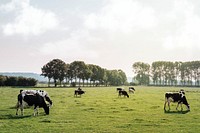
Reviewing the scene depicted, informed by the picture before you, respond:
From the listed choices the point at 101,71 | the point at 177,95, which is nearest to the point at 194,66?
the point at 101,71

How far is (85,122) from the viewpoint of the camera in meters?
21.6

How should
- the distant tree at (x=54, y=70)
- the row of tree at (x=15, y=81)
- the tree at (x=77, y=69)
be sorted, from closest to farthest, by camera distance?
the row of tree at (x=15, y=81), the distant tree at (x=54, y=70), the tree at (x=77, y=69)

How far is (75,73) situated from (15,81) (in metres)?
34.8

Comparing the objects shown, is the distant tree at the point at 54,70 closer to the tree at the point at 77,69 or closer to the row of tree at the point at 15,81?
the row of tree at the point at 15,81

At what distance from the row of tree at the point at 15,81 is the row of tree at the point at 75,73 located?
31.9 feet

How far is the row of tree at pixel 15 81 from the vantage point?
117 metres

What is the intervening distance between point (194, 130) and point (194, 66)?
185 meters

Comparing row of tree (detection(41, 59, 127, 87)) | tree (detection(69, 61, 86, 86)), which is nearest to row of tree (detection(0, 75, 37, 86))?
row of tree (detection(41, 59, 127, 87))

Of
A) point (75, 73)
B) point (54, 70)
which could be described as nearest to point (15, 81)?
point (54, 70)

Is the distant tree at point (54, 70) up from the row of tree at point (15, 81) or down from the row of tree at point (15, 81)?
up

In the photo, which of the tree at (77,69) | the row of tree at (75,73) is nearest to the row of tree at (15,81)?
the row of tree at (75,73)

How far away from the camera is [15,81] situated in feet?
396

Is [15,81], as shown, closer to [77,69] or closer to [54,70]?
[54,70]

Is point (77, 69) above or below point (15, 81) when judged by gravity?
above
